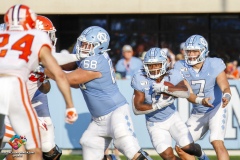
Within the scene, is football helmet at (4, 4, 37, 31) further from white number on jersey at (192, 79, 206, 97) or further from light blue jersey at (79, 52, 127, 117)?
white number on jersey at (192, 79, 206, 97)

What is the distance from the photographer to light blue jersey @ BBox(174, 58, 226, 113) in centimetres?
1038

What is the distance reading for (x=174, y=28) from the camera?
18.4 meters

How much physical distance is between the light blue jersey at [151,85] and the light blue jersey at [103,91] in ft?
1.60

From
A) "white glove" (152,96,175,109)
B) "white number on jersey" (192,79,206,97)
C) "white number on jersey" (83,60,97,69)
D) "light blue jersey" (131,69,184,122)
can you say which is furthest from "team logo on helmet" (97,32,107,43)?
"white number on jersey" (192,79,206,97)

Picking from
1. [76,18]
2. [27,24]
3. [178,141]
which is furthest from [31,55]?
[76,18]

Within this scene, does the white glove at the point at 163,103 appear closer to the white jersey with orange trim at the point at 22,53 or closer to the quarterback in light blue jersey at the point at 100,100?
the quarterback in light blue jersey at the point at 100,100

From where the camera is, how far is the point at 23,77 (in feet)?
24.9

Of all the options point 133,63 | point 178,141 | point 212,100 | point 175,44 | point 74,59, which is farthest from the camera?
point 175,44

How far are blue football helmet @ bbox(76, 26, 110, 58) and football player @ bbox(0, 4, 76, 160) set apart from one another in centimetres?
159

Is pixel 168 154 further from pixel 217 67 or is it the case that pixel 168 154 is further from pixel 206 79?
pixel 217 67

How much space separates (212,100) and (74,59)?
6.77ft

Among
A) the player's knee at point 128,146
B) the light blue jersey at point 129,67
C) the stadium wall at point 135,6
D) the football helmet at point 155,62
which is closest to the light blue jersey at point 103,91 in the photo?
the player's knee at point 128,146

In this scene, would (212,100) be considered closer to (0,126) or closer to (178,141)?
(178,141)

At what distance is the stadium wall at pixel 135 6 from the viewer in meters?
17.0
